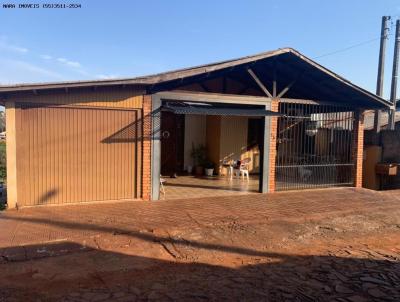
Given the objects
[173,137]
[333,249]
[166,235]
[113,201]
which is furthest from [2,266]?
[173,137]

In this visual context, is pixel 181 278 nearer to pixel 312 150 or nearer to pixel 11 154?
pixel 11 154

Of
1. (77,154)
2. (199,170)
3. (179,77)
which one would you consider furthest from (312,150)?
(77,154)

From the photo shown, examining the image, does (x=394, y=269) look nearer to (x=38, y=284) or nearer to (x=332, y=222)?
(x=332, y=222)

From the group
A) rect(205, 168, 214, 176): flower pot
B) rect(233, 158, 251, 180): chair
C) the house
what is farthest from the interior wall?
rect(233, 158, 251, 180): chair

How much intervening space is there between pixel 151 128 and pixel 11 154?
302 cm

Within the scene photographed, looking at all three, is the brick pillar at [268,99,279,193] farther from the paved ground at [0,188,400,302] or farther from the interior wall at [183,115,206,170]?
the interior wall at [183,115,206,170]

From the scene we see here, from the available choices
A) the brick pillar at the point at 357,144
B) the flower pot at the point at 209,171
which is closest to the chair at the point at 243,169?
the flower pot at the point at 209,171

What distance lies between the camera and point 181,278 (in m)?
4.32

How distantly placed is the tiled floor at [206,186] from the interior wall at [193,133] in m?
1.33

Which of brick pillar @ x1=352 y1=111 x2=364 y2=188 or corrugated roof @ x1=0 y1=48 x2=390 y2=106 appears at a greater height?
corrugated roof @ x1=0 y1=48 x2=390 y2=106

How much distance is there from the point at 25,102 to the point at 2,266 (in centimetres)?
372

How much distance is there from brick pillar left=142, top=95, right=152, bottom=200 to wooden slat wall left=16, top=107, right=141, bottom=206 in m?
0.14

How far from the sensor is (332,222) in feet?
23.6

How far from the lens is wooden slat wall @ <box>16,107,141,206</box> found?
716 cm
